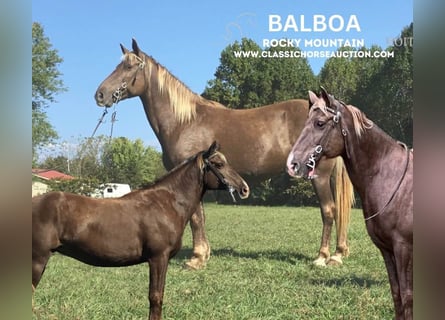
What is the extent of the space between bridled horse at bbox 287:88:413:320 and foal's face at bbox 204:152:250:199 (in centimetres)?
31

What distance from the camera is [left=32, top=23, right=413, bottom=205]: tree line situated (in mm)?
2729

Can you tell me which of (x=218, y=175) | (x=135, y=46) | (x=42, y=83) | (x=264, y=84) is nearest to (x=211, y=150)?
(x=218, y=175)

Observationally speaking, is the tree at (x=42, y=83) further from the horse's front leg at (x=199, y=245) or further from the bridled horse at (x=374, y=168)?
the bridled horse at (x=374, y=168)

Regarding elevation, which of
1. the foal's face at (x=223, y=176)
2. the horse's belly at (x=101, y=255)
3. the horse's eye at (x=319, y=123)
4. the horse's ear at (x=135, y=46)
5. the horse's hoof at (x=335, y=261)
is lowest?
the horse's hoof at (x=335, y=261)

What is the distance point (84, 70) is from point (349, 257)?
2068 mm

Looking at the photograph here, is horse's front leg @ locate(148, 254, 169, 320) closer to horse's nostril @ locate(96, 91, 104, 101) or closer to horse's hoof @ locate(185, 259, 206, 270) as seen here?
horse's hoof @ locate(185, 259, 206, 270)

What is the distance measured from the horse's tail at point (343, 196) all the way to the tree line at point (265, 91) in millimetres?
167

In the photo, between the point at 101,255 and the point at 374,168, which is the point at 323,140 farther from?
the point at 101,255

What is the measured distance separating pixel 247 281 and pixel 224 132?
3.17ft

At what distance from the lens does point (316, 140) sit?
243 centimetres

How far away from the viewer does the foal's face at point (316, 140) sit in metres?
2.42

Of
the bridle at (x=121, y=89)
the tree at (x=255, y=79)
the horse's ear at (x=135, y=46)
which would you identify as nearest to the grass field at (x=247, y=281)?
the tree at (x=255, y=79)
